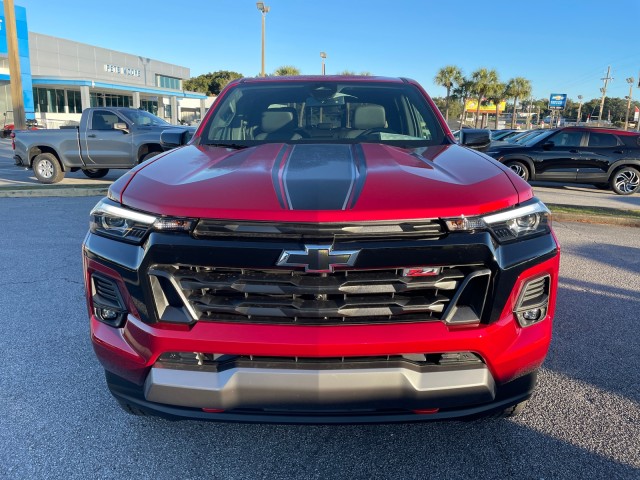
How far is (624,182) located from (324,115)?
11552mm

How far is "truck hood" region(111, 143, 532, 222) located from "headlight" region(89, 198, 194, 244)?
0.04 m

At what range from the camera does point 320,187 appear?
2051 millimetres

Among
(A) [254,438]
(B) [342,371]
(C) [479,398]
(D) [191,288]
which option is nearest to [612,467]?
(C) [479,398]

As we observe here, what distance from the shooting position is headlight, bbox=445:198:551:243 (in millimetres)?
1968

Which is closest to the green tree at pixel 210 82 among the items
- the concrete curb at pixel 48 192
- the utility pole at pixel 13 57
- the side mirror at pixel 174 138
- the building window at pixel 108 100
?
the building window at pixel 108 100

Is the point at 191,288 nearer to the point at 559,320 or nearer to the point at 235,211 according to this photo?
the point at 235,211

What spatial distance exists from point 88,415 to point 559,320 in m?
3.48

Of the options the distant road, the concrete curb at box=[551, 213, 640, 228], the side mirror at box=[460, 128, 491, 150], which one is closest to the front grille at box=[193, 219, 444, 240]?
the side mirror at box=[460, 128, 491, 150]

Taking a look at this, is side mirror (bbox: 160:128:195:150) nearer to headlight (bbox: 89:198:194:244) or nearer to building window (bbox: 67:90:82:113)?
headlight (bbox: 89:198:194:244)

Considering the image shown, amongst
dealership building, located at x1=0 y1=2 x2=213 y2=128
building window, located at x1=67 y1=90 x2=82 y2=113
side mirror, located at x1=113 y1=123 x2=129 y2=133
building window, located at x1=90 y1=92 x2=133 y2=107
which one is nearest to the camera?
side mirror, located at x1=113 y1=123 x2=129 y2=133

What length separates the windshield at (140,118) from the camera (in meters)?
12.0

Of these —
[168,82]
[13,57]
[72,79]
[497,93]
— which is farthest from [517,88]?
[13,57]

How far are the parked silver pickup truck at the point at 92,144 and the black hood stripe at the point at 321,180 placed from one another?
10095 millimetres

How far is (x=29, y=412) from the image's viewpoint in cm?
273
